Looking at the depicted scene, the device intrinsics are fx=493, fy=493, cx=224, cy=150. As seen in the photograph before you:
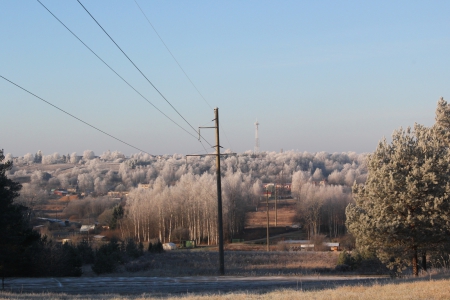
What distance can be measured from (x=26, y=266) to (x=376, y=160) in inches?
831

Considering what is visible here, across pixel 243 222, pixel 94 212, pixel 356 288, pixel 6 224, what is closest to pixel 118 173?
pixel 94 212

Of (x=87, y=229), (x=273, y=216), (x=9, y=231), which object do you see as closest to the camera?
(x=9, y=231)

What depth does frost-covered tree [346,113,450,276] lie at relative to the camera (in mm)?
20234

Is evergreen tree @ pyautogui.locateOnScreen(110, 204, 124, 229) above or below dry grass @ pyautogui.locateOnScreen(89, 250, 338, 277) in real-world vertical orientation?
above

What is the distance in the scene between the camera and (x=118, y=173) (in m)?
167

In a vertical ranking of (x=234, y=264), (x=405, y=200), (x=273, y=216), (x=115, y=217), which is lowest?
(x=234, y=264)

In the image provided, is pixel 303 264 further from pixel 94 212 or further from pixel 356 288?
pixel 94 212

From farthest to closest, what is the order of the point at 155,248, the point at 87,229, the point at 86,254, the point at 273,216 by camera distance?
the point at 273,216 < the point at 87,229 < the point at 155,248 < the point at 86,254

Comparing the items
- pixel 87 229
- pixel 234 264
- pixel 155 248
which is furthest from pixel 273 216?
pixel 234 264

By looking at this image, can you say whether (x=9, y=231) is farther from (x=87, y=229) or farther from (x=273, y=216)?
(x=273, y=216)

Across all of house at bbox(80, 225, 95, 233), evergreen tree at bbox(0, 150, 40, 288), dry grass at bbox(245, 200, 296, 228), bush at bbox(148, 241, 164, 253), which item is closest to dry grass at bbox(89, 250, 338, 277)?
bush at bbox(148, 241, 164, 253)

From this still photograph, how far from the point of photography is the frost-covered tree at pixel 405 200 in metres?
20.2

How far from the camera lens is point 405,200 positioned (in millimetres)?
20500

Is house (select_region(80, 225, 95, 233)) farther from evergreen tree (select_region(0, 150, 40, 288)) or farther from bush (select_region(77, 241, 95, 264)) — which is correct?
evergreen tree (select_region(0, 150, 40, 288))
